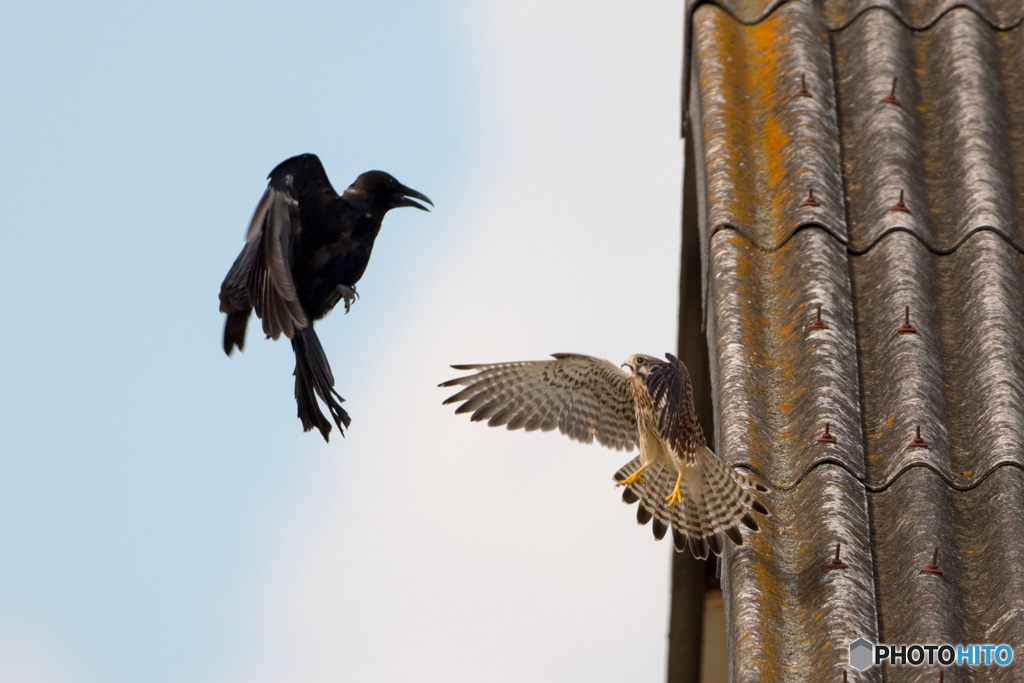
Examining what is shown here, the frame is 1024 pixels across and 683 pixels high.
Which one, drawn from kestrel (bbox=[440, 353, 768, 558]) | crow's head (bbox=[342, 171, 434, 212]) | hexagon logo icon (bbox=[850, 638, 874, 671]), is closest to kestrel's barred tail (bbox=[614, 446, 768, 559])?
kestrel (bbox=[440, 353, 768, 558])

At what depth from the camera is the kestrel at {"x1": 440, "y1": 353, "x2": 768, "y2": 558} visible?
371 centimetres

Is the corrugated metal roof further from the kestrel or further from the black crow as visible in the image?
the black crow

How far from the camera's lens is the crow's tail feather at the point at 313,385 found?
380 cm

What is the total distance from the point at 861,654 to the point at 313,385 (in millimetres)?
1528

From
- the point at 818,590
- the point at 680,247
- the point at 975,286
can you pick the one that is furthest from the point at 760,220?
the point at 818,590

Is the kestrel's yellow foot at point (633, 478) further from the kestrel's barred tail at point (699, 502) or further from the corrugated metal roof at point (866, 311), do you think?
the corrugated metal roof at point (866, 311)

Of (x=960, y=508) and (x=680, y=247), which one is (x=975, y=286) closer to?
(x=960, y=508)

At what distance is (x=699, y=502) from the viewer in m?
3.70

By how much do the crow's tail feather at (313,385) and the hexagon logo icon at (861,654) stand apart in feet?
4.36

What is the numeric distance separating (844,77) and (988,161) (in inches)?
24.0

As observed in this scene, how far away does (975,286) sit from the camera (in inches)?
151

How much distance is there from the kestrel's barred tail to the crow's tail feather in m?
0.78

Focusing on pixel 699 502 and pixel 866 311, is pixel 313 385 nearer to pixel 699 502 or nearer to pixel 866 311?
pixel 699 502

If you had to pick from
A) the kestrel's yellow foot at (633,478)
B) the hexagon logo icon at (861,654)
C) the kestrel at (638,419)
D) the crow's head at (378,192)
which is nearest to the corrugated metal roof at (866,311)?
the hexagon logo icon at (861,654)
